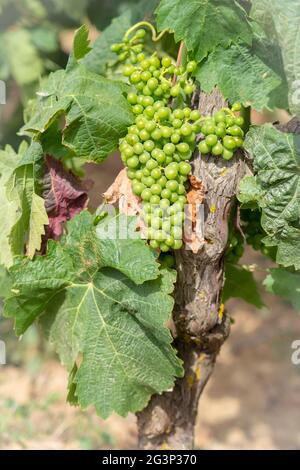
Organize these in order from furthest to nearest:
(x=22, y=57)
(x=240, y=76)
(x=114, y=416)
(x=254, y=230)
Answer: (x=114, y=416)
(x=22, y=57)
(x=254, y=230)
(x=240, y=76)

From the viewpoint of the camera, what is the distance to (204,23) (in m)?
1.66

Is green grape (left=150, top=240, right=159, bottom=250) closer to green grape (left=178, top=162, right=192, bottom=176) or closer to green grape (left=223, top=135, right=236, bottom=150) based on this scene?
green grape (left=178, top=162, right=192, bottom=176)

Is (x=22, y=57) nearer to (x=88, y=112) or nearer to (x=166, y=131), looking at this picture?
(x=88, y=112)

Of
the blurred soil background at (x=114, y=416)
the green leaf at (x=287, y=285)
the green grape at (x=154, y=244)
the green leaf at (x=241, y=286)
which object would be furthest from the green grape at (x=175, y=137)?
the blurred soil background at (x=114, y=416)

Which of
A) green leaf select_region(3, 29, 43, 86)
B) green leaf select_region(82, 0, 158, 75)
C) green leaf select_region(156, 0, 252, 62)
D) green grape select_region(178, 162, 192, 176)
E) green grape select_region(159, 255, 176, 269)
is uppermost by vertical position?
green leaf select_region(3, 29, 43, 86)

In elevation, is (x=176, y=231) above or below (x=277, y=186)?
below

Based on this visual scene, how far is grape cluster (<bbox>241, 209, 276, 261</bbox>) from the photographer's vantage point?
1914mm

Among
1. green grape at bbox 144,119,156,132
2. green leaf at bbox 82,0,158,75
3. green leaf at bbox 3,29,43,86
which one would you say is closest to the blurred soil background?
green leaf at bbox 3,29,43,86

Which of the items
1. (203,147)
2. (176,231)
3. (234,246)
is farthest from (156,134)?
(234,246)

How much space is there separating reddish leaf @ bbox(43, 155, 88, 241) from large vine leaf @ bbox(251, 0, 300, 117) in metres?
0.62

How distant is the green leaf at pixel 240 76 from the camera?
5.59 feet

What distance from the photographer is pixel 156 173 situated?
167 cm

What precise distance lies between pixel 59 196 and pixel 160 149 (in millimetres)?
331

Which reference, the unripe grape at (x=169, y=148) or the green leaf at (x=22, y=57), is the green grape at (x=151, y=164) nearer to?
the unripe grape at (x=169, y=148)
